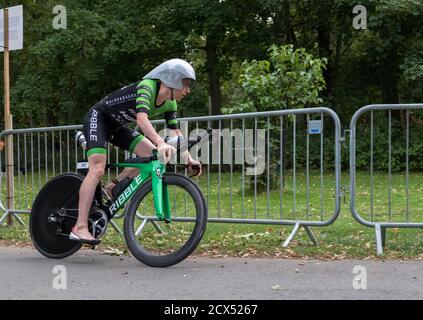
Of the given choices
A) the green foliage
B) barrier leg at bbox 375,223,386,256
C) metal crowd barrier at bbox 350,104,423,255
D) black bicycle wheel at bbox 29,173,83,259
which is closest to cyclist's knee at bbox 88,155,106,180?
black bicycle wheel at bbox 29,173,83,259

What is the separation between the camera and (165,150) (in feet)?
16.3

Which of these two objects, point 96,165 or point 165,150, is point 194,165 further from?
point 96,165

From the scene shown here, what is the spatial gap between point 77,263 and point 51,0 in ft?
66.7

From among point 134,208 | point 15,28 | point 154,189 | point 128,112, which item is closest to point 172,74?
point 128,112

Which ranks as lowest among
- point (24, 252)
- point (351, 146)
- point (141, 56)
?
point (24, 252)

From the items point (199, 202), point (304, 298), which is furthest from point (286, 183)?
point (304, 298)

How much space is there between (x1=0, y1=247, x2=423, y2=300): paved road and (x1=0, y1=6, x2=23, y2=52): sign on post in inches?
133

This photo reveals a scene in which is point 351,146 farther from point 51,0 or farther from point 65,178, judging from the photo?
point 51,0

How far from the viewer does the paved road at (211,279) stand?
4262mm

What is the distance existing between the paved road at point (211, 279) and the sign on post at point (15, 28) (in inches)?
133

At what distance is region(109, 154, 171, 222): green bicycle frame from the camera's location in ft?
17.0

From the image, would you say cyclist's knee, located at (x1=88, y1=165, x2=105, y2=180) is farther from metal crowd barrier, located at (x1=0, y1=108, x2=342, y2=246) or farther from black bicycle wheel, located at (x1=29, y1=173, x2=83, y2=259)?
metal crowd barrier, located at (x1=0, y1=108, x2=342, y2=246)

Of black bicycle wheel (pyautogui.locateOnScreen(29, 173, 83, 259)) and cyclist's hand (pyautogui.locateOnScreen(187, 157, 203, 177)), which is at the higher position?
cyclist's hand (pyautogui.locateOnScreen(187, 157, 203, 177))
